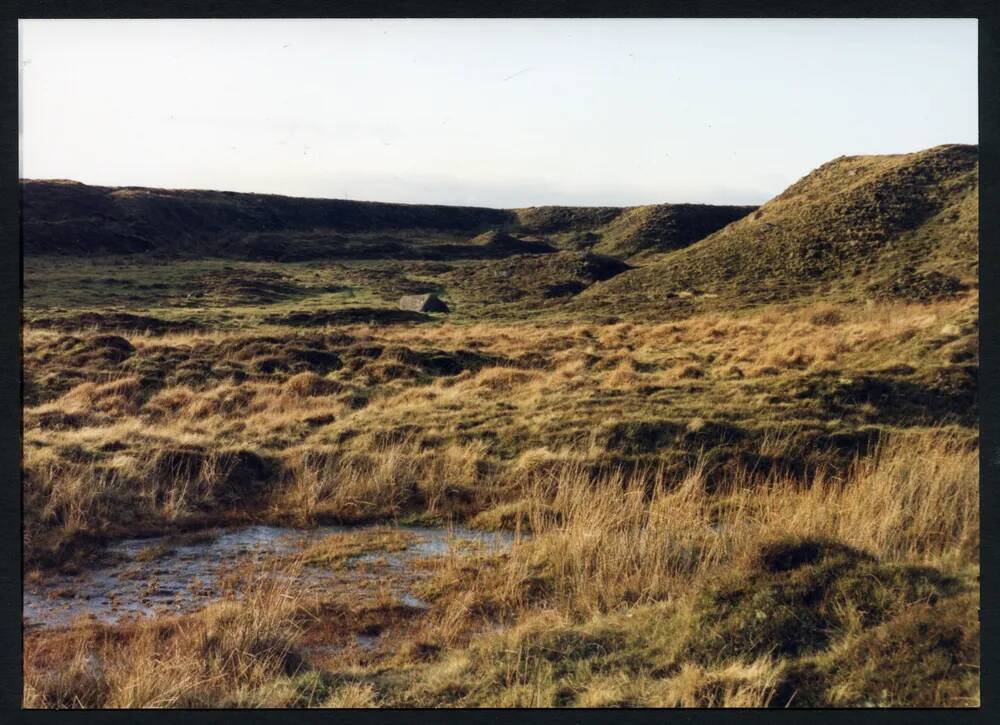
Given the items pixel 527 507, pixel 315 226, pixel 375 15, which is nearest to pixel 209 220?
pixel 315 226

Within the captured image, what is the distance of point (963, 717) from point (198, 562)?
689 centimetres

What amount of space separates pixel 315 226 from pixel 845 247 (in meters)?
64.6

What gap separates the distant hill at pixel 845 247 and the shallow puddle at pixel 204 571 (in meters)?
28.7

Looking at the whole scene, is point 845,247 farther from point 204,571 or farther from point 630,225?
point 630,225

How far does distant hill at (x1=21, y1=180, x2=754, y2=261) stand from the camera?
66894 millimetres

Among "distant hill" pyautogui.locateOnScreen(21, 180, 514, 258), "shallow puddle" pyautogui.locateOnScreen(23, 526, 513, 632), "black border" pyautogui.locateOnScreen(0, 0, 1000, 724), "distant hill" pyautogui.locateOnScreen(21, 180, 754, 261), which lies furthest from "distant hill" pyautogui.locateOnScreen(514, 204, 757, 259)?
"black border" pyautogui.locateOnScreen(0, 0, 1000, 724)

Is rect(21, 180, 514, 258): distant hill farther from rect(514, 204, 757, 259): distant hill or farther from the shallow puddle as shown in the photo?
the shallow puddle

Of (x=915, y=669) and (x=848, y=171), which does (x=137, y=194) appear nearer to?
(x=848, y=171)

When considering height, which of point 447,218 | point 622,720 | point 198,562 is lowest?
point 198,562

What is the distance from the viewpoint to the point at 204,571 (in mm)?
8094

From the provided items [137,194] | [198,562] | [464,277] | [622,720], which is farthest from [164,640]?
[137,194]

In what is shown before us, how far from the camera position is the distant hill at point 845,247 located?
1453 inches

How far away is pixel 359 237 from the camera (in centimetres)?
8588

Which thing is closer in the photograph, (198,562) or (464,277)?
(198,562)
